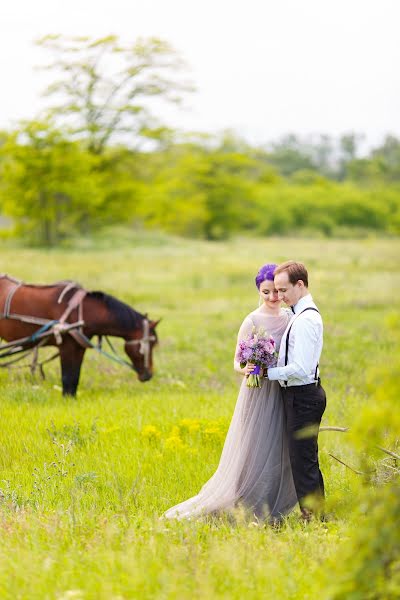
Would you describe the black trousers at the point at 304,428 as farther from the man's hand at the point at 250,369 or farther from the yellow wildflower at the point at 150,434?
the yellow wildflower at the point at 150,434

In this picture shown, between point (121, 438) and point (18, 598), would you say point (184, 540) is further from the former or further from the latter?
point (121, 438)

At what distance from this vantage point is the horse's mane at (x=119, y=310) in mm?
9711

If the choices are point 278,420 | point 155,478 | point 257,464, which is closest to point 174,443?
point 155,478

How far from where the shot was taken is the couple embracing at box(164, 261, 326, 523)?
18.2 feet

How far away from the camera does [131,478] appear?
260 inches

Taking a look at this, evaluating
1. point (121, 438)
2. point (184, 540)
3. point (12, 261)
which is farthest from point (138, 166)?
point (184, 540)

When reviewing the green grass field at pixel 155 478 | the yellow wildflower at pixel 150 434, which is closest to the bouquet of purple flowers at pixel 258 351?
the green grass field at pixel 155 478

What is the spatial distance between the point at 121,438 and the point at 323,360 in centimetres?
603

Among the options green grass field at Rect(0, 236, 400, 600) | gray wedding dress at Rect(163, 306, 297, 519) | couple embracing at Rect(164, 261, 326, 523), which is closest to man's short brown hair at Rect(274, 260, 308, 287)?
couple embracing at Rect(164, 261, 326, 523)

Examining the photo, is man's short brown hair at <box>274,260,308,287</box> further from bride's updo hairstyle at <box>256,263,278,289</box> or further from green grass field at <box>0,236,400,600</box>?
green grass field at <box>0,236,400,600</box>

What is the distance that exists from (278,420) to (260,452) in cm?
29

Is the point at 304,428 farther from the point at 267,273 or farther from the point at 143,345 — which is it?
the point at 143,345

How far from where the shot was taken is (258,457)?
5895 mm

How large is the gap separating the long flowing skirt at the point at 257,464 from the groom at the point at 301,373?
0.19m
